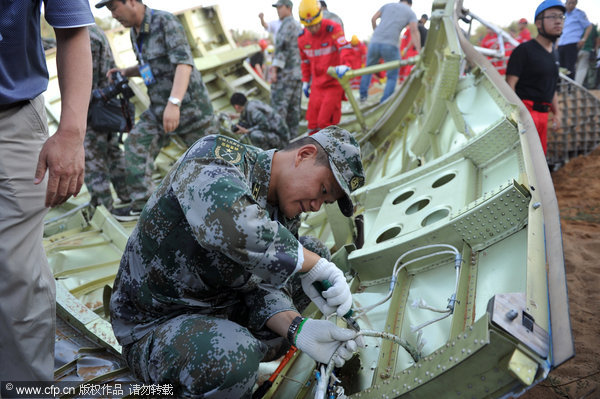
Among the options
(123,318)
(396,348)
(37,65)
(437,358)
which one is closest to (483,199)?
(396,348)

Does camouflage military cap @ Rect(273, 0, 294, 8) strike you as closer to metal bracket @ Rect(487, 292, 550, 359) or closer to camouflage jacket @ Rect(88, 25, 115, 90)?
camouflage jacket @ Rect(88, 25, 115, 90)

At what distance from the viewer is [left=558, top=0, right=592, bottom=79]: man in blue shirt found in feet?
24.6

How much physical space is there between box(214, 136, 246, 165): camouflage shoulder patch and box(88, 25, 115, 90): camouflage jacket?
291 cm

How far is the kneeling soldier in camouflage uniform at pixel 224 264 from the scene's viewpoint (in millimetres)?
1408

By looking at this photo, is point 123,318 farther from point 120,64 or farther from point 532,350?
point 120,64

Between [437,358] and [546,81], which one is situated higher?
[546,81]

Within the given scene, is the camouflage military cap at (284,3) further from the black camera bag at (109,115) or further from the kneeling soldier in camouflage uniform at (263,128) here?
the black camera bag at (109,115)

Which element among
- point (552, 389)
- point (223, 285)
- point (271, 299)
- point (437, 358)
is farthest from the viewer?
point (552, 389)

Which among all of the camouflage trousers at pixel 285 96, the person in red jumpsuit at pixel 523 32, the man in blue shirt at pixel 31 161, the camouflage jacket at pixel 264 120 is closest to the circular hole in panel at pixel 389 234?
the man in blue shirt at pixel 31 161

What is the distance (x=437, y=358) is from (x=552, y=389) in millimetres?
1158

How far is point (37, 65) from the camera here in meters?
1.50

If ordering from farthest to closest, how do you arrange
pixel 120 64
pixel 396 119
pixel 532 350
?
pixel 120 64
pixel 396 119
pixel 532 350

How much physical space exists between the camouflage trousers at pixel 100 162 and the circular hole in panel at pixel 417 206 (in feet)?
9.70

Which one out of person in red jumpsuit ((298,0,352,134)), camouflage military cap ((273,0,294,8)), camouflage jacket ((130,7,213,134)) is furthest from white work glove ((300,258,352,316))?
camouflage military cap ((273,0,294,8))
